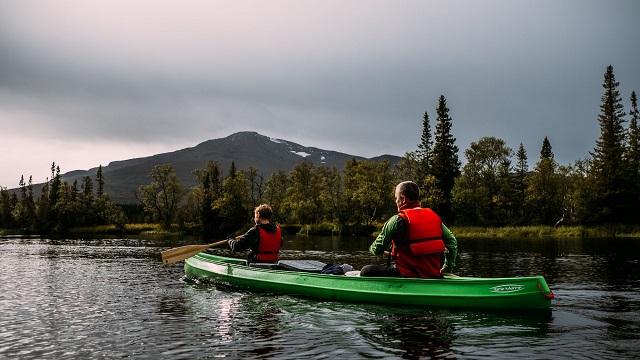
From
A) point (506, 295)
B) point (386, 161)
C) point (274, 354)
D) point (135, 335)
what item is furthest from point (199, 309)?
point (386, 161)

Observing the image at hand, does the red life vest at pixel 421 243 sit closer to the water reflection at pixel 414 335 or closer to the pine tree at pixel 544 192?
the water reflection at pixel 414 335

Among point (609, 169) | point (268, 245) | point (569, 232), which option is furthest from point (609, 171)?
point (268, 245)

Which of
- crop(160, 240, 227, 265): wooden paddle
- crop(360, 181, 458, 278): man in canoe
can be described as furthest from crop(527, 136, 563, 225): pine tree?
crop(360, 181, 458, 278): man in canoe

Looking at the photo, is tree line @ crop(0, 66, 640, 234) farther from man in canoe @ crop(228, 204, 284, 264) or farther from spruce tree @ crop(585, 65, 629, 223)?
man in canoe @ crop(228, 204, 284, 264)

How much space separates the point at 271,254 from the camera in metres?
14.3

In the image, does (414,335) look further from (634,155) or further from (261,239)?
(634,155)

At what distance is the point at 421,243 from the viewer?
9.97m

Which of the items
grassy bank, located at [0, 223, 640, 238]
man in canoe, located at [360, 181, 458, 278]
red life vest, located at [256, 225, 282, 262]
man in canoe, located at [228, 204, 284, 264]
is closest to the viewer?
man in canoe, located at [360, 181, 458, 278]

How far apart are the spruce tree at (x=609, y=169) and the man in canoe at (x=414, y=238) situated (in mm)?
53753

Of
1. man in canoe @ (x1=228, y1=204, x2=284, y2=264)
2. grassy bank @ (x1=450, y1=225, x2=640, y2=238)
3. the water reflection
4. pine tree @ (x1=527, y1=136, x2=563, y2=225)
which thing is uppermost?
pine tree @ (x1=527, y1=136, x2=563, y2=225)

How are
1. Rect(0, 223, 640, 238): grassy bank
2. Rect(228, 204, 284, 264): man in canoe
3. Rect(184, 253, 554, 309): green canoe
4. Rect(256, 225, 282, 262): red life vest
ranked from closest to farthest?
Rect(184, 253, 554, 309): green canoe
Rect(228, 204, 284, 264): man in canoe
Rect(256, 225, 282, 262): red life vest
Rect(0, 223, 640, 238): grassy bank

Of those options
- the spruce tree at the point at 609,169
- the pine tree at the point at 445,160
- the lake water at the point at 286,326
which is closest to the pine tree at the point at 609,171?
the spruce tree at the point at 609,169

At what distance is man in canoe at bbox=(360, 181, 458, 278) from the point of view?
9805mm

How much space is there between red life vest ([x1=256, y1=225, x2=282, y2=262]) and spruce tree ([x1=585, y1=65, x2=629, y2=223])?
52657mm
